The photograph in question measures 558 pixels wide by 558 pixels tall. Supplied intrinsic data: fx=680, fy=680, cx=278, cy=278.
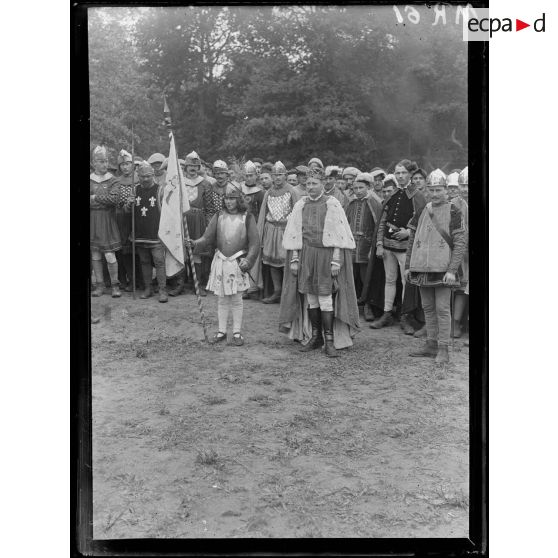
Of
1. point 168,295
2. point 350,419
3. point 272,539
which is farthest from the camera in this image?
point 168,295

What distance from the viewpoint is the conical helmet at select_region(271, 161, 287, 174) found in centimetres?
500

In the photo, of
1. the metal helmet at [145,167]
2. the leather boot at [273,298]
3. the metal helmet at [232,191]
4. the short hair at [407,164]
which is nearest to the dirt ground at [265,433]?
the leather boot at [273,298]

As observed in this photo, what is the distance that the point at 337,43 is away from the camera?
4816mm

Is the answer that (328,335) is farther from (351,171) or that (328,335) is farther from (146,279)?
(146,279)

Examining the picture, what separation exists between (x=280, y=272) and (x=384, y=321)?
0.88 m

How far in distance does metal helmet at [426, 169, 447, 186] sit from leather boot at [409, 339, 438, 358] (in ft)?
3.74

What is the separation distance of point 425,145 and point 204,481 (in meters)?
2.78

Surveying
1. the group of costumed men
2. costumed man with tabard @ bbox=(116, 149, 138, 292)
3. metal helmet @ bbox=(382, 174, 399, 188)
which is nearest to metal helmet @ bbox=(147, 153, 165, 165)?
the group of costumed men

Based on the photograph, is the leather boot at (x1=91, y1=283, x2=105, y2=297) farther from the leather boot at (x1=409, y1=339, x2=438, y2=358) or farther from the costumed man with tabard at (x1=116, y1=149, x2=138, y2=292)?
the leather boot at (x1=409, y1=339, x2=438, y2=358)

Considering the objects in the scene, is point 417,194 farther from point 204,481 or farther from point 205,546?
point 205,546

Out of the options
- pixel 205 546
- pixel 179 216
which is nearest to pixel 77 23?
pixel 179 216

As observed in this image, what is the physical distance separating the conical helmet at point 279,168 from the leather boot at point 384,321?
1315 mm

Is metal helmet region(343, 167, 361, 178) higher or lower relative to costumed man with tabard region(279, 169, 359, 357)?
higher

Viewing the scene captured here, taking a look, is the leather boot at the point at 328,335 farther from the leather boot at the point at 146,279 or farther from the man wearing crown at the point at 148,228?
the leather boot at the point at 146,279
